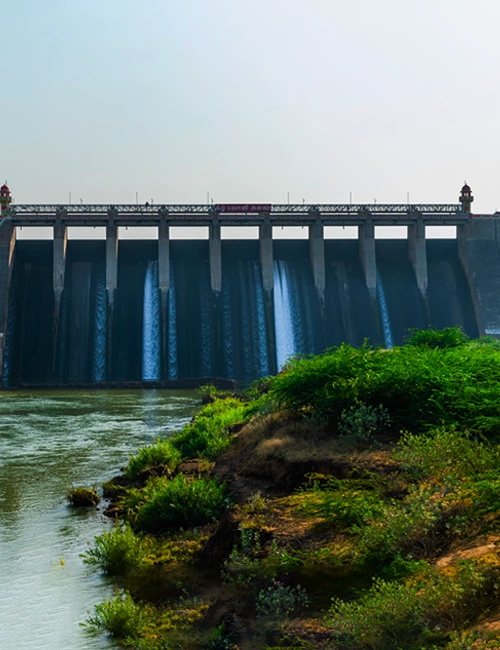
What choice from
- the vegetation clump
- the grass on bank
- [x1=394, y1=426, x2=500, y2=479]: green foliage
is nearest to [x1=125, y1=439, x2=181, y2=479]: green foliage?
the grass on bank

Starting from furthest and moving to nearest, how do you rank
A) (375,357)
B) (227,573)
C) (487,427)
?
1. (375,357)
2. (487,427)
3. (227,573)

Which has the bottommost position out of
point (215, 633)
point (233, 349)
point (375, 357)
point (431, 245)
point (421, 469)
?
point (215, 633)

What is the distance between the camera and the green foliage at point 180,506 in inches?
516

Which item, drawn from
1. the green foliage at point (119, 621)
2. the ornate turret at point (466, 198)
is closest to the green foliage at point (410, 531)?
the green foliage at point (119, 621)

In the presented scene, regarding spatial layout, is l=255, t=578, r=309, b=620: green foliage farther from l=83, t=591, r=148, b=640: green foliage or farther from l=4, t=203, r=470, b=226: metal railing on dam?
l=4, t=203, r=470, b=226: metal railing on dam

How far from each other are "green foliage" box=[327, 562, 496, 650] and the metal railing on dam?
177ft

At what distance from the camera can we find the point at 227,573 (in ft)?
32.3

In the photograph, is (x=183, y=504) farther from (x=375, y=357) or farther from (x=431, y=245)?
(x=431, y=245)

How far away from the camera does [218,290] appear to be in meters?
58.7

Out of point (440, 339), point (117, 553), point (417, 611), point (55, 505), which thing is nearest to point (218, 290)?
point (440, 339)

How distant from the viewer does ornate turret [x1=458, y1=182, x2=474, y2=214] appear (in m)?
65.3

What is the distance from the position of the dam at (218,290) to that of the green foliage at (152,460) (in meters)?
36.9

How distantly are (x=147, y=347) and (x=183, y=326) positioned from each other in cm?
299

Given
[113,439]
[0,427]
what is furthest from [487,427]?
[0,427]
